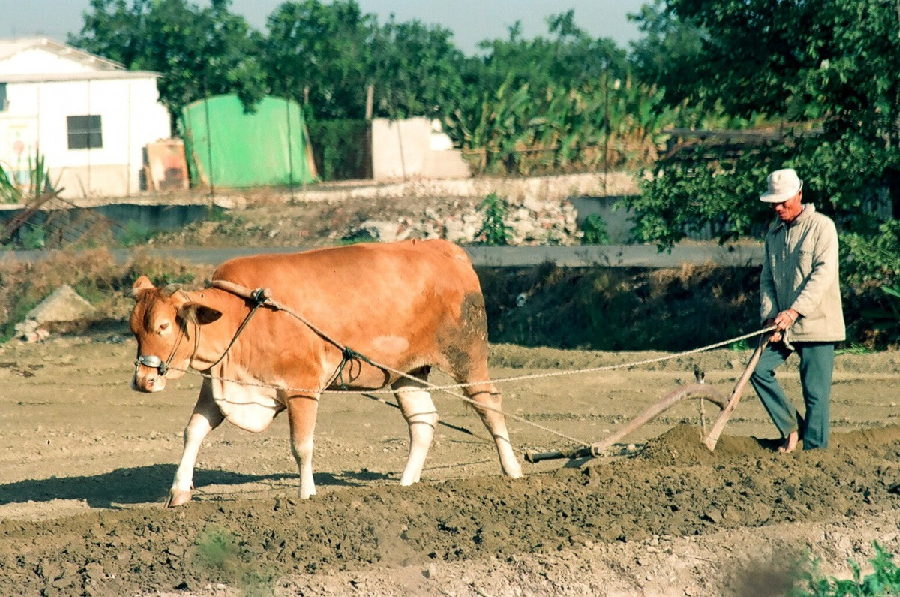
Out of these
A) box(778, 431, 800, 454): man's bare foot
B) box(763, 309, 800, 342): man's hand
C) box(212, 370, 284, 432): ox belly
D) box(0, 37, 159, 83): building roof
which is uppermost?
box(0, 37, 159, 83): building roof

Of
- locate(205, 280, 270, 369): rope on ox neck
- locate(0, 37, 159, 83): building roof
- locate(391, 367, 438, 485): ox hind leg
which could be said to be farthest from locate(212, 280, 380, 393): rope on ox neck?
locate(0, 37, 159, 83): building roof

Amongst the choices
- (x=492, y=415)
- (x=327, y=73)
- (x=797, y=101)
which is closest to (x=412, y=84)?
(x=327, y=73)

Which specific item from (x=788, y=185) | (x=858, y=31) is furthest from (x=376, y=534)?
(x=858, y=31)

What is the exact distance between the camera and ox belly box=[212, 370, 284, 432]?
8.13m

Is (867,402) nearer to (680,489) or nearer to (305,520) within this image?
(680,489)

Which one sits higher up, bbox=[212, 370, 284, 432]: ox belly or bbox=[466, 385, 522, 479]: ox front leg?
bbox=[212, 370, 284, 432]: ox belly

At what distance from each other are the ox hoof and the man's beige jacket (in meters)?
4.00

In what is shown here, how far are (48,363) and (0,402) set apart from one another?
2185 millimetres

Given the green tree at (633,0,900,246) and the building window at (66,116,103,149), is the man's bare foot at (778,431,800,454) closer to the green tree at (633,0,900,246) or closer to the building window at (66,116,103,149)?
the green tree at (633,0,900,246)

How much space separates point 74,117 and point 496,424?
3080cm

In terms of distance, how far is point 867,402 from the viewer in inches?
486

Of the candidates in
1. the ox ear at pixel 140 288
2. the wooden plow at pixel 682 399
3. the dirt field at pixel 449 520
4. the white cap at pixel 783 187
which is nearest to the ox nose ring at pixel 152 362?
the ox ear at pixel 140 288

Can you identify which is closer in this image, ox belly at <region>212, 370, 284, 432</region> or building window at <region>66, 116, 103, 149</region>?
ox belly at <region>212, 370, 284, 432</region>

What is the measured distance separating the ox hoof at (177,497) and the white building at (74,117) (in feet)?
91.1
